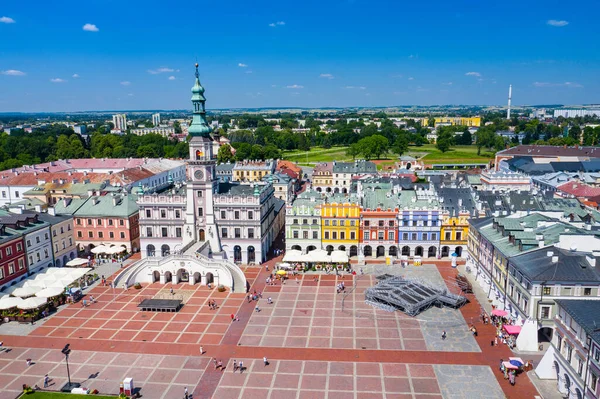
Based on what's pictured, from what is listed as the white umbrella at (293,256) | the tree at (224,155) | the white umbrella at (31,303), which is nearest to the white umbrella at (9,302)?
the white umbrella at (31,303)

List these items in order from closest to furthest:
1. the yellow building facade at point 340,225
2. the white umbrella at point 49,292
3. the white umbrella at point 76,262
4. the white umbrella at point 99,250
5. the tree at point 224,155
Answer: the white umbrella at point 49,292
the white umbrella at point 76,262
the yellow building facade at point 340,225
the white umbrella at point 99,250
the tree at point 224,155

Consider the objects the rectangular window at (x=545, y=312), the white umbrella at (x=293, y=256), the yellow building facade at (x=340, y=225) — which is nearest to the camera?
the rectangular window at (x=545, y=312)

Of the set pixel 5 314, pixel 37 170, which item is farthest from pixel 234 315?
pixel 37 170

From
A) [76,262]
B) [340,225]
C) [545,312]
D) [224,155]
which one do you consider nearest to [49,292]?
[76,262]

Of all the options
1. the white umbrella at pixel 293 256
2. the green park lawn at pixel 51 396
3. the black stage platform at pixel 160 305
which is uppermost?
the white umbrella at pixel 293 256

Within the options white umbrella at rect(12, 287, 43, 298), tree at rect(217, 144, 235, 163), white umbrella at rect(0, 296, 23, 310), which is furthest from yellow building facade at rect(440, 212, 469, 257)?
tree at rect(217, 144, 235, 163)

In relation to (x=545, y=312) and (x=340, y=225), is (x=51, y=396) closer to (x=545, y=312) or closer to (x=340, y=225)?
(x=545, y=312)

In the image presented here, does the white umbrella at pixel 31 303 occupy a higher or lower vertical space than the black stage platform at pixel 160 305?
higher

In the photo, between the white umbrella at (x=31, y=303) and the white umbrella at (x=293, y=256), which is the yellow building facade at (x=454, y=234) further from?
the white umbrella at (x=31, y=303)

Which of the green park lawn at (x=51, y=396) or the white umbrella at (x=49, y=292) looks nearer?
the green park lawn at (x=51, y=396)
